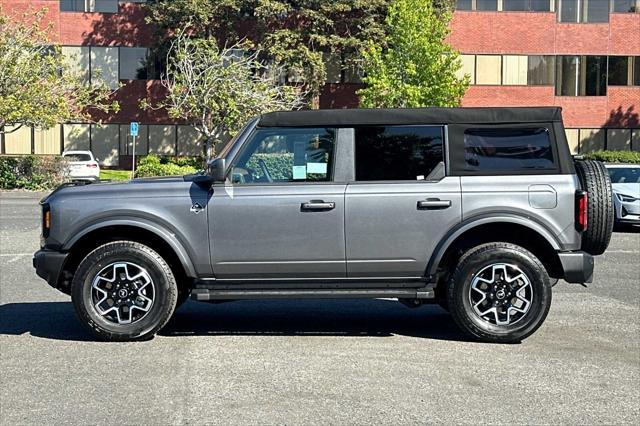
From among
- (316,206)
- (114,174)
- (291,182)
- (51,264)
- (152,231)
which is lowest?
(114,174)

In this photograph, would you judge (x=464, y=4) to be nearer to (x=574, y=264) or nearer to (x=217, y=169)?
(x=574, y=264)

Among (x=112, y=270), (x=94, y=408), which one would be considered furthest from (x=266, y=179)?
(x=94, y=408)

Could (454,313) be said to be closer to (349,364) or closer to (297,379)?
(349,364)

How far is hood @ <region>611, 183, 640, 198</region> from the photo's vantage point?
1901 cm

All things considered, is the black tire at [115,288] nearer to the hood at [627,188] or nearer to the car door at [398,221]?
the car door at [398,221]

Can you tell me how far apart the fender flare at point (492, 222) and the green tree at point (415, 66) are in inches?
1255

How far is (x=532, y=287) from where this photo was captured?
7488 mm

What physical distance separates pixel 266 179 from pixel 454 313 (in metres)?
2.01

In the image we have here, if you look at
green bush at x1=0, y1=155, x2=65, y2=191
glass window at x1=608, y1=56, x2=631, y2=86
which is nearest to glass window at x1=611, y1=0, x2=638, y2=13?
glass window at x1=608, y1=56, x2=631, y2=86

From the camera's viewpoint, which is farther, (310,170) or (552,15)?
(552,15)

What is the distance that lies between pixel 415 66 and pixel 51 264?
110ft

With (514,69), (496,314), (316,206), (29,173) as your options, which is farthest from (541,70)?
(316,206)

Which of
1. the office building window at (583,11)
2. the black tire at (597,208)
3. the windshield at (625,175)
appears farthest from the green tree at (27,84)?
the black tire at (597,208)

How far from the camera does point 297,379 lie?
6312 millimetres
